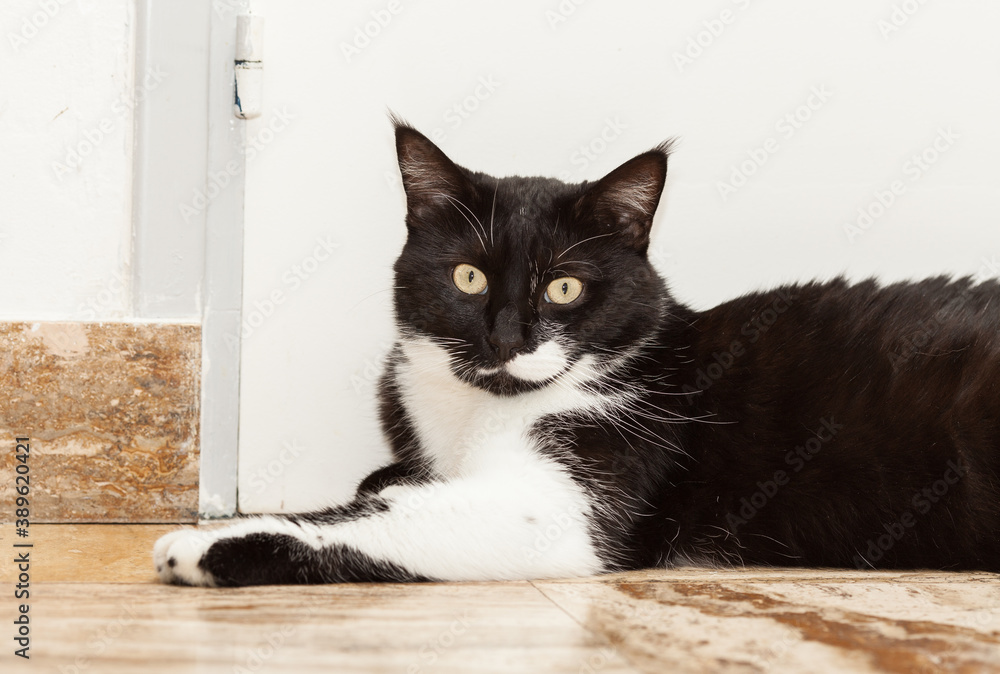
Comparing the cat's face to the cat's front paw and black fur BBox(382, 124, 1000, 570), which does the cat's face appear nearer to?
black fur BBox(382, 124, 1000, 570)

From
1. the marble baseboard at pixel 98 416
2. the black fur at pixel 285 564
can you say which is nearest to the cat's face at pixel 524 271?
the black fur at pixel 285 564

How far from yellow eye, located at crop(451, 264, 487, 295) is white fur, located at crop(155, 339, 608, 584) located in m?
0.16

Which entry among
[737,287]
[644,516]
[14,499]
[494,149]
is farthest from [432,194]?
[14,499]

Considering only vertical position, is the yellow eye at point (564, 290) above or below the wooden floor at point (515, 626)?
above

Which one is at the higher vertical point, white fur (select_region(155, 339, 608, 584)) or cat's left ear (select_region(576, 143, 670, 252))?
cat's left ear (select_region(576, 143, 670, 252))

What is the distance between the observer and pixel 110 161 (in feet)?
7.30

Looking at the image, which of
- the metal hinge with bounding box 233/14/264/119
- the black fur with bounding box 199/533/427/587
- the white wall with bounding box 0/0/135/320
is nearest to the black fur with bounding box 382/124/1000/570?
the black fur with bounding box 199/533/427/587

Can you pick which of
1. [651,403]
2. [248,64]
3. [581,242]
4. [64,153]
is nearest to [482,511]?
[651,403]

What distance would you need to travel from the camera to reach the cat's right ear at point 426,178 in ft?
6.07

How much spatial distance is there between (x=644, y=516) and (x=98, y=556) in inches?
48.3

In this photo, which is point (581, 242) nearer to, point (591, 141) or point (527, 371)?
point (527, 371)

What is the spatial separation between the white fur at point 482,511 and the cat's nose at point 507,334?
52mm

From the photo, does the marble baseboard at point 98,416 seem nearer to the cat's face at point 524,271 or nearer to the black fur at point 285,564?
the cat's face at point 524,271

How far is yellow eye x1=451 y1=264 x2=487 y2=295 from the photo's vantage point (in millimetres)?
1797
